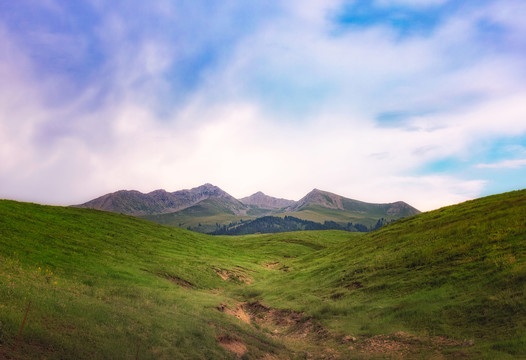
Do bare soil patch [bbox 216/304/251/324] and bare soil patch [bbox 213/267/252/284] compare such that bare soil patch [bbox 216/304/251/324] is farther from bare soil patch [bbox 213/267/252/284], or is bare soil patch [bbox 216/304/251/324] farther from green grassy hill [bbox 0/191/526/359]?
bare soil patch [bbox 213/267/252/284]

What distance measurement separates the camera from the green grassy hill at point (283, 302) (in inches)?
705

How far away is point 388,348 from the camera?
22578mm

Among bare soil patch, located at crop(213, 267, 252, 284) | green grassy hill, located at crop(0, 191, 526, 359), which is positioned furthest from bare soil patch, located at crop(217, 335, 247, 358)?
bare soil patch, located at crop(213, 267, 252, 284)

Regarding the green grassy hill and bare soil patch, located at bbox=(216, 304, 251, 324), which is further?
bare soil patch, located at bbox=(216, 304, 251, 324)

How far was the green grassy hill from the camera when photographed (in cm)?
1791

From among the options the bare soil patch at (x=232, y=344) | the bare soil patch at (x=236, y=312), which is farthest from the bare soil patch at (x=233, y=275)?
the bare soil patch at (x=232, y=344)

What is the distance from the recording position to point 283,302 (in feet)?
134

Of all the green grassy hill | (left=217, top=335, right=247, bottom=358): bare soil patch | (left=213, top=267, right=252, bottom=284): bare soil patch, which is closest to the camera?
the green grassy hill

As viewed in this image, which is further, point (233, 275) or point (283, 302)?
point (233, 275)

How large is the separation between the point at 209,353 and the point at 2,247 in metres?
30.2

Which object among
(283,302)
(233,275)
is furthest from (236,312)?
(233,275)

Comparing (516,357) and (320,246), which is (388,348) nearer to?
(516,357)

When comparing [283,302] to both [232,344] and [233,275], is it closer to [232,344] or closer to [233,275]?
[232,344]

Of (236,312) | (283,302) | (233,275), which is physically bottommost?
(233,275)
